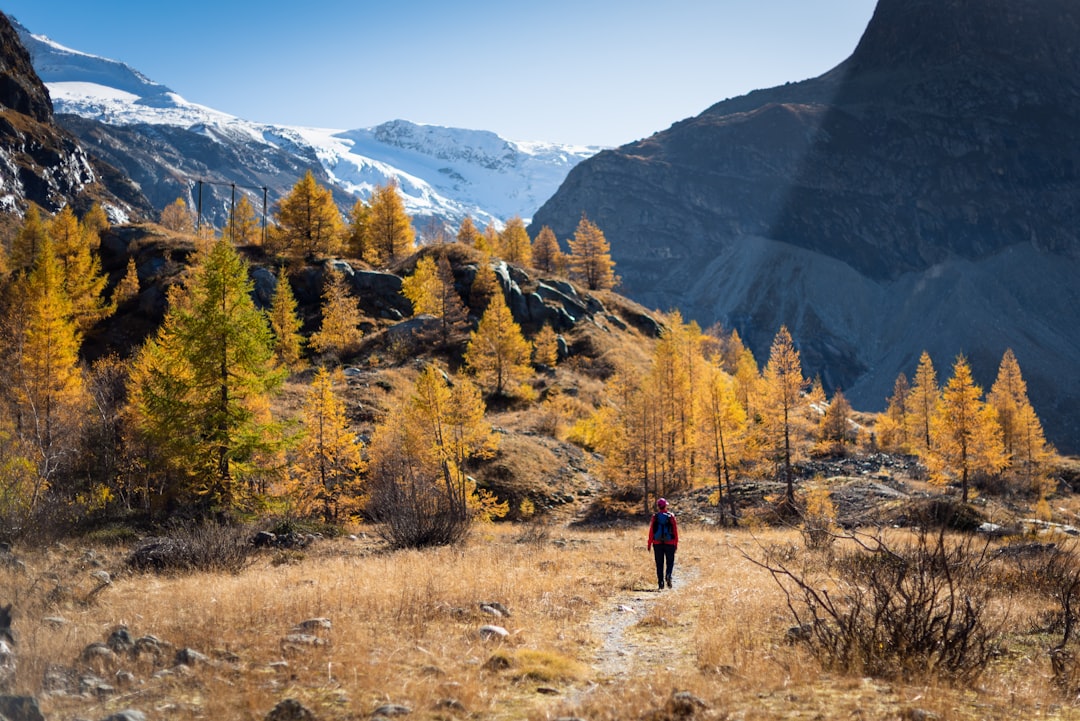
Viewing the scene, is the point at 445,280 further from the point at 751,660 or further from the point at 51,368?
the point at 751,660

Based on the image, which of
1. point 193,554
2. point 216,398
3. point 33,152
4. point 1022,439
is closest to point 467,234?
point 1022,439

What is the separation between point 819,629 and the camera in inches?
287

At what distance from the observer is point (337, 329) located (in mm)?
56594

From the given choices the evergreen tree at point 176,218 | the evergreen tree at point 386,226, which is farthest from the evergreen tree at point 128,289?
the evergreen tree at point 176,218

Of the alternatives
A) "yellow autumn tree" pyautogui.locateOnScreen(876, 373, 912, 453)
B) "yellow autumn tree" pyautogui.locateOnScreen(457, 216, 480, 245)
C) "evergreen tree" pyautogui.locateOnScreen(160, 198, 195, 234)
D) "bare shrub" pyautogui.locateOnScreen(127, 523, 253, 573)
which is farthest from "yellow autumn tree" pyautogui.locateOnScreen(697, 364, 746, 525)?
"evergreen tree" pyautogui.locateOnScreen(160, 198, 195, 234)

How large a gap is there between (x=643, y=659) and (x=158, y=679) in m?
5.40

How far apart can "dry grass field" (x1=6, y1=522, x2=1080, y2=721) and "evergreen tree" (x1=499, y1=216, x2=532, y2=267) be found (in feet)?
249

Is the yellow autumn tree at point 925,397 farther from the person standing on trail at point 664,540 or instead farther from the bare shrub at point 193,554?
the bare shrub at point 193,554

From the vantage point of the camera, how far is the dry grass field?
18.8 ft

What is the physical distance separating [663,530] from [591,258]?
77.1 meters

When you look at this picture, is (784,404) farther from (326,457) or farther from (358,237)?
(358,237)

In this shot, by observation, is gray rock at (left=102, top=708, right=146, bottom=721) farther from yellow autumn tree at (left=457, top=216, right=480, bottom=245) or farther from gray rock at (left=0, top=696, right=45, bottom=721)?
yellow autumn tree at (left=457, top=216, right=480, bottom=245)

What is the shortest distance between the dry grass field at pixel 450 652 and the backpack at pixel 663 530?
1211mm

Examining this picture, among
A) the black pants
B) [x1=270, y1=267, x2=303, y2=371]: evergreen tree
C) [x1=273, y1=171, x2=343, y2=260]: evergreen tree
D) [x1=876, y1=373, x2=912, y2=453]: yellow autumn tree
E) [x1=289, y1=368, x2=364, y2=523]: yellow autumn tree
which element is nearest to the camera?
the black pants
